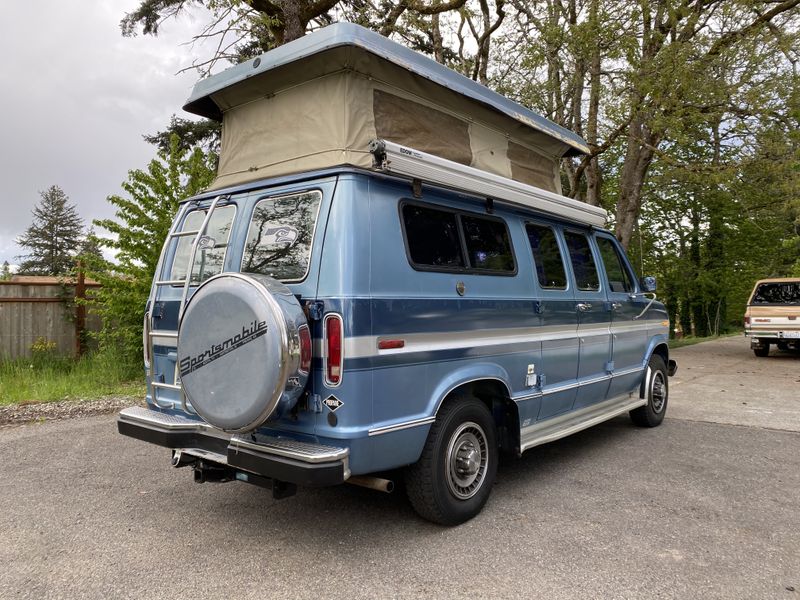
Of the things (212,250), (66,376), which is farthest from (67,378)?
(212,250)

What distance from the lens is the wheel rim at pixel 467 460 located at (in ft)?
11.9

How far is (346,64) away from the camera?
3.55 metres

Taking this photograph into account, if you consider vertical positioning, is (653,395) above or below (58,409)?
above

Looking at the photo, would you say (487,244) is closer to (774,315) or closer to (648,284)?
(648,284)

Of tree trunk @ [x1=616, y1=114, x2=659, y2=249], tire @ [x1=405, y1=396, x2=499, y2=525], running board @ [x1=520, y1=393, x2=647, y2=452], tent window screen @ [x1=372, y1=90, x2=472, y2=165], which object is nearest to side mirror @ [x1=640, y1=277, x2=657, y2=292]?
running board @ [x1=520, y1=393, x2=647, y2=452]

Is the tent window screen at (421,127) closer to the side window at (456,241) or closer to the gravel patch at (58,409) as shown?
the side window at (456,241)

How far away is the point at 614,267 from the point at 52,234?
48397mm

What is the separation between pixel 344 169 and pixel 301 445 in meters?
1.62

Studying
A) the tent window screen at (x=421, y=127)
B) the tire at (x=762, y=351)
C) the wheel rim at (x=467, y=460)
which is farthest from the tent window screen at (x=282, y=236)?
the tire at (x=762, y=351)

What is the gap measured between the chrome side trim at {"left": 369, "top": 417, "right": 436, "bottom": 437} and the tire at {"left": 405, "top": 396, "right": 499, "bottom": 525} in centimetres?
15

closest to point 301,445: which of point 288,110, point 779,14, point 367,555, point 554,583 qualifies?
point 367,555

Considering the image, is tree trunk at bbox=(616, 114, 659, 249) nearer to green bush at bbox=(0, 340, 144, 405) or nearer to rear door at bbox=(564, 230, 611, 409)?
rear door at bbox=(564, 230, 611, 409)

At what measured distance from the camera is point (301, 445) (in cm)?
Result: 310

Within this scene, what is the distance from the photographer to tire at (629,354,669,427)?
625 cm
